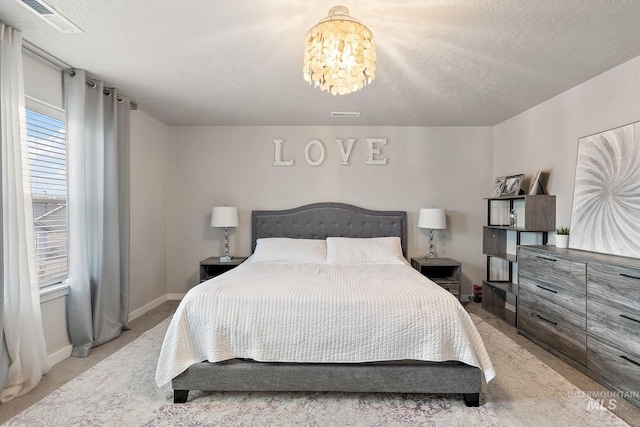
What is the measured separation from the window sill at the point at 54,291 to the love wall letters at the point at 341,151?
102 inches

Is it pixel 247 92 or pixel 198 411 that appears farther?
pixel 247 92

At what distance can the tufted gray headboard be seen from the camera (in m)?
4.28

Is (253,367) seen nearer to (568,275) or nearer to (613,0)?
(568,275)

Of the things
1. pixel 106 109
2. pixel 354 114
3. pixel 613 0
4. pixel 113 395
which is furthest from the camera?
pixel 354 114

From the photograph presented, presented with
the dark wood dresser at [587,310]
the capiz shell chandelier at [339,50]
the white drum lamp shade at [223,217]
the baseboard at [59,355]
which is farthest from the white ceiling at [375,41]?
→ the baseboard at [59,355]

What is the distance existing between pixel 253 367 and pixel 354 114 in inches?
115

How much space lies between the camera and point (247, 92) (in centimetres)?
319

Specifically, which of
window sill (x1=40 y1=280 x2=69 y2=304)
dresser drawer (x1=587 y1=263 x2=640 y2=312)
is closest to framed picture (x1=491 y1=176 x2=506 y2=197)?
dresser drawer (x1=587 y1=263 x2=640 y2=312)

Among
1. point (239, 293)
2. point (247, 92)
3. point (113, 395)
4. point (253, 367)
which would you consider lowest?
point (113, 395)

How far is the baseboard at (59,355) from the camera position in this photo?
2.56 m

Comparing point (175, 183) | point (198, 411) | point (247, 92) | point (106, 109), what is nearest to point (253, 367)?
point (198, 411)

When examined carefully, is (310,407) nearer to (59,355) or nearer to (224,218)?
(59,355)

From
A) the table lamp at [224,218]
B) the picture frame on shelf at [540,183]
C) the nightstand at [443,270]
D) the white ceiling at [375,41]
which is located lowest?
the nightstand at [443,270]

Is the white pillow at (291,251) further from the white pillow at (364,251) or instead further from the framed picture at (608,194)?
the framed picture at (608,194)
